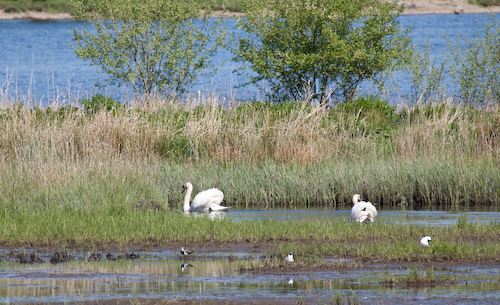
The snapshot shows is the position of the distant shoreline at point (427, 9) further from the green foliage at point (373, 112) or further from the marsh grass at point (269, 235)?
the marsh grass at point (269, 235)

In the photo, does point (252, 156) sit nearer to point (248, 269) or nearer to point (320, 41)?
point (320, 41)

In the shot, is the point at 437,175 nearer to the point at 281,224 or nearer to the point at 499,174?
the point at 499,174

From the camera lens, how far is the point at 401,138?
1894 cm

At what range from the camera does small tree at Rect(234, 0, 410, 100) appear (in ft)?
79.4

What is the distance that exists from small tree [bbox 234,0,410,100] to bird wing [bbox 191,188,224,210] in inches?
367

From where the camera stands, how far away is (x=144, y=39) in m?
26.8

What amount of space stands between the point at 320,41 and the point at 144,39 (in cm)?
649

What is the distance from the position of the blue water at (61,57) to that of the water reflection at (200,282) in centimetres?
2555

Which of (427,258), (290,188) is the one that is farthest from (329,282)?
(290,188)

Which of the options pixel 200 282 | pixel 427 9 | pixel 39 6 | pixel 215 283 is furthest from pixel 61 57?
pixel 215 283

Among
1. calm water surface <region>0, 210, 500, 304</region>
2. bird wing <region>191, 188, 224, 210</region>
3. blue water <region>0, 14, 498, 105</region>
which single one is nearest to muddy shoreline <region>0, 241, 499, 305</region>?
calm water surface <region>0, 210, 500, 304</region>

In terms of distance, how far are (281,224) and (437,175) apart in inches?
232

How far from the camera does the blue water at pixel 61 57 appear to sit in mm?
46125

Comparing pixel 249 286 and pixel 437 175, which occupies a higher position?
pixel 249 286
